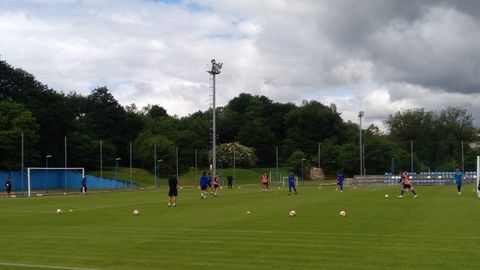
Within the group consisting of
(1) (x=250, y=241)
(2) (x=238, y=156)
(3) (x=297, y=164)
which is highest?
(2) (x=238, y=156)

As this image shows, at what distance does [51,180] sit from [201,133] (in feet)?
167

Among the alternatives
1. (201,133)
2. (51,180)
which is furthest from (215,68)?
(201,133)

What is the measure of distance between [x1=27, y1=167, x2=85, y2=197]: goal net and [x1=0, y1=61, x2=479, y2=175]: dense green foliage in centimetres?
430

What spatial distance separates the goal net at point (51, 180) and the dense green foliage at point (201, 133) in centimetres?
430

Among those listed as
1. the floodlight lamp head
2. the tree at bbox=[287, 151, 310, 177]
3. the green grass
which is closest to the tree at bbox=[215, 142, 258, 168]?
the tree at bbox=[287, 151, 310, 177]

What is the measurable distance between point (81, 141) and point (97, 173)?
8064 mm

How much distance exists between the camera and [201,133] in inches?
4601

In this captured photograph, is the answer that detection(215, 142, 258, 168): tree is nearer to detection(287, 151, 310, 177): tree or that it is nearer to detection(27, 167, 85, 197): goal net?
detection(287, 151, 310, 177): tree

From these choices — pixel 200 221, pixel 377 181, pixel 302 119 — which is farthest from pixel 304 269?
pixel 302 119

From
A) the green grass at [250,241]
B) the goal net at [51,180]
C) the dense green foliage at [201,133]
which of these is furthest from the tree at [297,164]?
the green grass at [250,241]

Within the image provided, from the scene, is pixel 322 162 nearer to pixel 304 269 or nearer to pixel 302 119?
pixel 302 119

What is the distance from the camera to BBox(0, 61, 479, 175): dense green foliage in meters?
79.1

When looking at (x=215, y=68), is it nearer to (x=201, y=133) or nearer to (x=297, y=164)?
(x=297, y=164)

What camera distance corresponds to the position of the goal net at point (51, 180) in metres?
64.6
